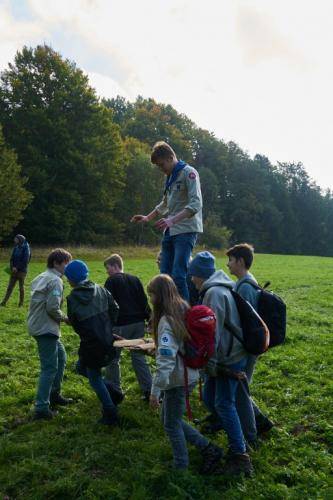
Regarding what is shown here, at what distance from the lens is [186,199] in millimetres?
6566

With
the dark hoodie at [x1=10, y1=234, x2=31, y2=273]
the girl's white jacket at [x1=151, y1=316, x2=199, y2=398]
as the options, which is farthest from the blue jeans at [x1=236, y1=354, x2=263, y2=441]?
the dark hoodie at [x1=10, y1=234, x2=31, y2=273]

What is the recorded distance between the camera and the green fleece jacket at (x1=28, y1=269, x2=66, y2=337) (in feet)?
21.2

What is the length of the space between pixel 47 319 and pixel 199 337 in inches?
108

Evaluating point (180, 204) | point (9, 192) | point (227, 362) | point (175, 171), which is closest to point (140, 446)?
point (227, 362)

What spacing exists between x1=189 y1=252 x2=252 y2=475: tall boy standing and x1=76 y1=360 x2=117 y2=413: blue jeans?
5.59 ft

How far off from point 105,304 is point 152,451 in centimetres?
187

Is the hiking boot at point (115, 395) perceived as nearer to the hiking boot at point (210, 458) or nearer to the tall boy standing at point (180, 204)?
the tall boy standing at point (180, 204)

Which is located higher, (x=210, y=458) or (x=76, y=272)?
(x=76, y=272)

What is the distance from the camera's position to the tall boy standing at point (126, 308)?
6.89 metres

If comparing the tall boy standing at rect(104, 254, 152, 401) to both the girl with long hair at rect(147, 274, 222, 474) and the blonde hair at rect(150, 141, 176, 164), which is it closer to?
the blonde hair at rect(150, 141, 176, 164)

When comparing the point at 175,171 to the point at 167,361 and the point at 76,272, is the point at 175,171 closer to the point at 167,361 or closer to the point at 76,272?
the point at 76,272

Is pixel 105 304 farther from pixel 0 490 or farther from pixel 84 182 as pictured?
pixel 84 182

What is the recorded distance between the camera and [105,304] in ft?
19.8

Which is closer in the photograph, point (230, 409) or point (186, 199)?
point (230, 409)
